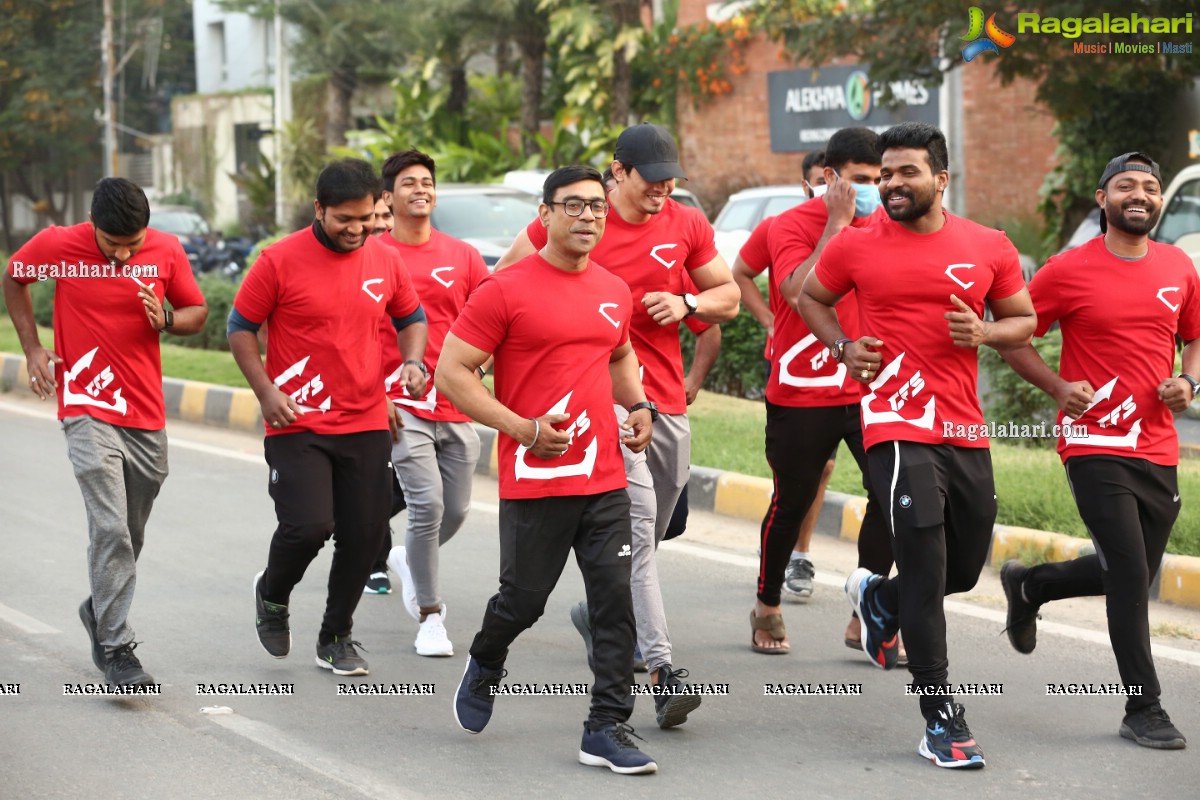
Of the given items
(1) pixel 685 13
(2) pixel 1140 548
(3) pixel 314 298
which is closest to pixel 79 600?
(3) pixel 314 298

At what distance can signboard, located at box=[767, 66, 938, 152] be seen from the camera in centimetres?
2406

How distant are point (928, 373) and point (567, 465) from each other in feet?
3.71

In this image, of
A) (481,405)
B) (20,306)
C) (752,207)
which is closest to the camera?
(481,405)

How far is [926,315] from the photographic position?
16.8ft

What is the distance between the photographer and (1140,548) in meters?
5.30

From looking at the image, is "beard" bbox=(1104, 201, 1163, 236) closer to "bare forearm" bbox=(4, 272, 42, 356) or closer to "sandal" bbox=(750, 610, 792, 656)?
"sandal" bbox=(750, 610, 792, 656)

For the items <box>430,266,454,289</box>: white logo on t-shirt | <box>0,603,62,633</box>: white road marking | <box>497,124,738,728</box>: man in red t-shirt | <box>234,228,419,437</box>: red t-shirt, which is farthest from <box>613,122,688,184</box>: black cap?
<box>0,603,62,633</box>: white road marking

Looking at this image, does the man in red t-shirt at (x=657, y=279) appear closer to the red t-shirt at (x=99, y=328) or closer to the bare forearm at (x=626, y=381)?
the bare forearm at (x=626, y=381)

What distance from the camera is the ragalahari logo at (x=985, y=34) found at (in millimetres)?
16156

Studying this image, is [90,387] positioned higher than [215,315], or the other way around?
[90,387]

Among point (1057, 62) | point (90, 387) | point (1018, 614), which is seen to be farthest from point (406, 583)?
point (1057, 62)

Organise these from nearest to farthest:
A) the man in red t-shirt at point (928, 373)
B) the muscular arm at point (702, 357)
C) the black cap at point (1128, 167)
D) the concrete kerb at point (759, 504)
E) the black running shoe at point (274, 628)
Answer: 1. the man in red t-shirt at point (928, 373)
2. the black cap at point (1128, 167)
3. the black running shoe at point (274, 628)
4. the muscular arm at point (702, 357)
5. the concrete kerb at point (759, 504)

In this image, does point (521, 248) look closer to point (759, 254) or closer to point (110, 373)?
point (759, 254)

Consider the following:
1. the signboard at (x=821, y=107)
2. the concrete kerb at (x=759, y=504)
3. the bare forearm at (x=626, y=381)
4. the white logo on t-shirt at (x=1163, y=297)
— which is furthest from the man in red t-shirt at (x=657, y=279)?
the signboard at (x=821, y=107)
